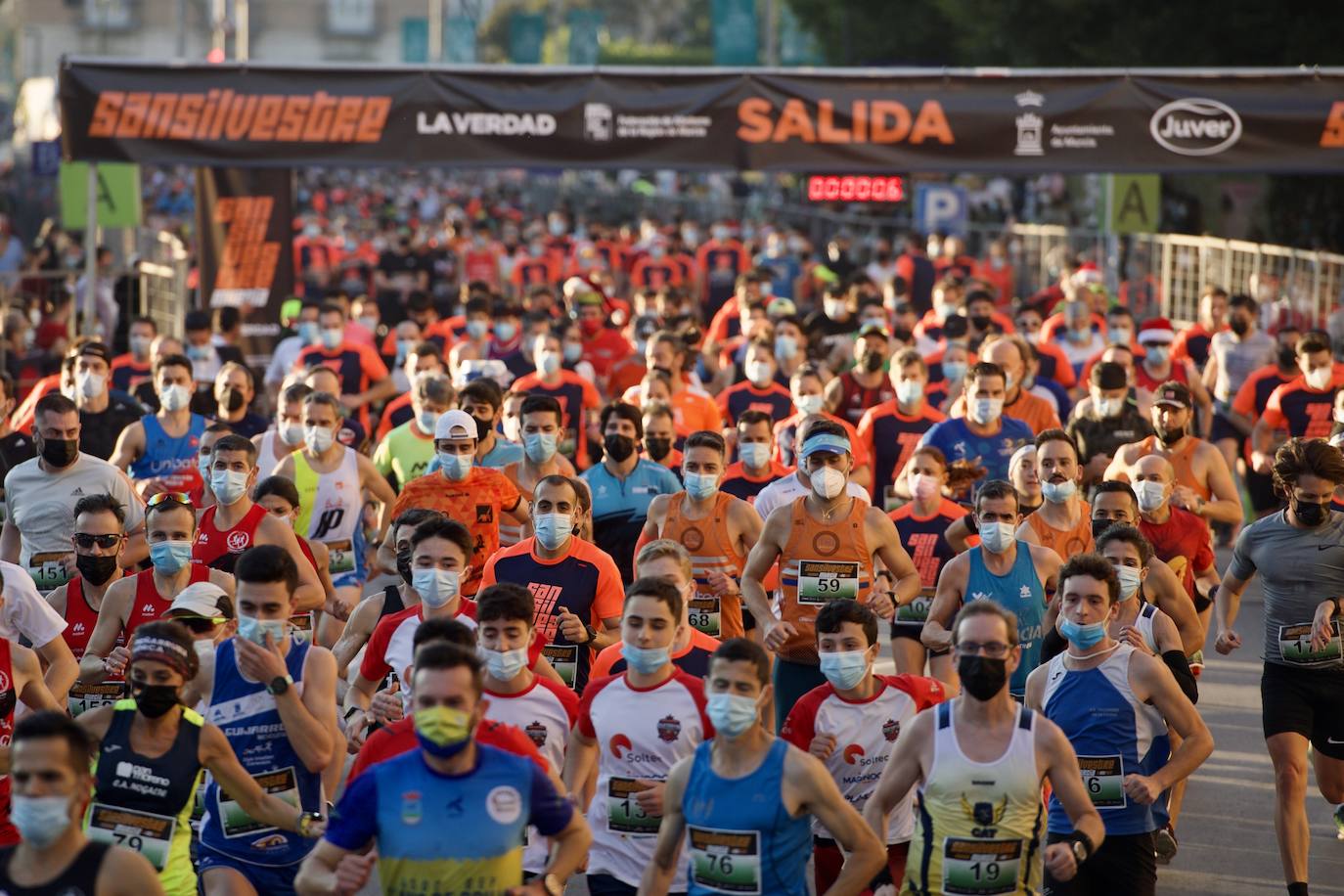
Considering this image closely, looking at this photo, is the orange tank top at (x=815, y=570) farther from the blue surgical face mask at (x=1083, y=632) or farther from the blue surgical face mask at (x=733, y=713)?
the blue surgical face mask at (x=733, y=713)

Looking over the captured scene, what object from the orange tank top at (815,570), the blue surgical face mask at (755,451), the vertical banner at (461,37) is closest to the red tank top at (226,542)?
the orange tank top at (815,570)

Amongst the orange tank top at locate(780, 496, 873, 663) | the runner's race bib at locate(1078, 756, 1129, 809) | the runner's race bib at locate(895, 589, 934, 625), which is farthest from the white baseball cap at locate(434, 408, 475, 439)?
the runner's race bib at locate(1078, 756, 1129, 809)

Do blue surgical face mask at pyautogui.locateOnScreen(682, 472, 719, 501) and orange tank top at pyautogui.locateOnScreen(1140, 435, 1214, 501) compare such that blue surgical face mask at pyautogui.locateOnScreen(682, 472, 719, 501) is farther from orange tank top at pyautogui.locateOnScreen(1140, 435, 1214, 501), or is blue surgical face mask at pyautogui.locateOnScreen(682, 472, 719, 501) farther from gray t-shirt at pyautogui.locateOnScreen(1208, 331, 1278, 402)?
gray t-shirt at pyautogui.locateOnScreen(1208, 331, 1278, 402)

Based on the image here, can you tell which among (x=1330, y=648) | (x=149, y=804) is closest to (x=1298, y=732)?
(x=1330, y=648)

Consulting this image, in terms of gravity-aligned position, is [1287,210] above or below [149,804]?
above

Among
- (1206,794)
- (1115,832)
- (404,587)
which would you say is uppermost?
(404,587)

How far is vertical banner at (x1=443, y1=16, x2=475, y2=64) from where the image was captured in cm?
6131

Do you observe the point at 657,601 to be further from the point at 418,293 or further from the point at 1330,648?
the point at 418,293

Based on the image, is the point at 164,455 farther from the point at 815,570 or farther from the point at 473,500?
the point at 815,570

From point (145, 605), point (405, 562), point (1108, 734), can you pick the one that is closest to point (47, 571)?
point (145, 605)

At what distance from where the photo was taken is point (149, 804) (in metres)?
6.41

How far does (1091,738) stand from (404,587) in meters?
2.75

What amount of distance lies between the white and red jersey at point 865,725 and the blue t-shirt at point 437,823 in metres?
2.09

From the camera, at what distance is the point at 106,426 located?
13031 millimetres
